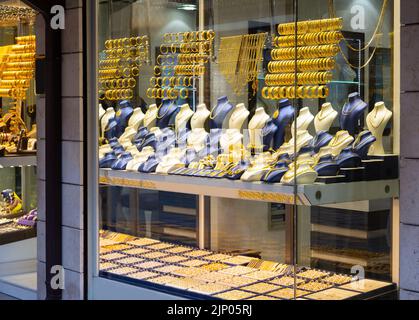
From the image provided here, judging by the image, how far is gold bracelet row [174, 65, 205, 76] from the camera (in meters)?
4.32

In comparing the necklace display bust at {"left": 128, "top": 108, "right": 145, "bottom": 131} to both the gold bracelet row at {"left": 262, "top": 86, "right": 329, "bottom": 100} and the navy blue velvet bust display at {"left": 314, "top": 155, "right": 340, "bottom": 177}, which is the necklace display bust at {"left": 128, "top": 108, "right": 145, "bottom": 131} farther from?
the navy blue velvet bust display at {"left": 314, "top": 155, "right": 340, "bottom": 177}

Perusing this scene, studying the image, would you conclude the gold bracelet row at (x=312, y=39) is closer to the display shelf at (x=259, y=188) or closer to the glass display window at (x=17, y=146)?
the display shelf at (x=259, y=188)

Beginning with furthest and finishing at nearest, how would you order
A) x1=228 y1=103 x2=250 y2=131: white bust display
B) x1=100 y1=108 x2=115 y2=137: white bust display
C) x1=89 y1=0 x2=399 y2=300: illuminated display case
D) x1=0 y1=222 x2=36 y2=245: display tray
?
x1=0 y1=222 x2=36 y2=245: display tray < x1=100 y1=108 x2=115 y2=137: white bust display < x1=228 y1=103 x2=250 y2=131: white bust display < x1=89 y1=0 x2=399 y2=300: illuminated display case

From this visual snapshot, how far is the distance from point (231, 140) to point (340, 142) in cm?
63

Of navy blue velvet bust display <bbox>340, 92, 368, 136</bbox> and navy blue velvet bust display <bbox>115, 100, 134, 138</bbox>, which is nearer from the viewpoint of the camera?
navy blue velvet bust display <bbox>340, 92, 368, 136</bbox>

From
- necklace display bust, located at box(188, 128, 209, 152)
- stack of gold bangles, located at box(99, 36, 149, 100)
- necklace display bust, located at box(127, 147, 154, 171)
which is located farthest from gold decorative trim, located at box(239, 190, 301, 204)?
stack of gold bangles, located at box(99, 36, 149, 100)

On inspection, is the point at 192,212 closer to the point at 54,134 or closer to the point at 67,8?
the point at 54,134

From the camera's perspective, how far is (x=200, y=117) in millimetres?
4332

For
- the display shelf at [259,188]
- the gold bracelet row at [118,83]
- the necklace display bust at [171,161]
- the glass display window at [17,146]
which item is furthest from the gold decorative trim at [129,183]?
the glass display window at [17,146]

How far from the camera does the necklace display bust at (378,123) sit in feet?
12.0

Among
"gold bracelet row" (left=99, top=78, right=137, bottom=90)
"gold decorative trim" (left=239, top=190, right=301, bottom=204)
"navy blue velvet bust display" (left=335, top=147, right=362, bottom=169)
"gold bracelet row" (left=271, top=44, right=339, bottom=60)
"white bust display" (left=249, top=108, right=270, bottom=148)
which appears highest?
"gold bracelet row" (left=271, top=44, right=339, bottom=60)

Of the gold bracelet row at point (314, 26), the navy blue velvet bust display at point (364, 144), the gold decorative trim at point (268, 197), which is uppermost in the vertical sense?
the gold bracelet row at point (314, 26)

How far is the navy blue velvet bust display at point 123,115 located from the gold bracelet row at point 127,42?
33 centimetres
